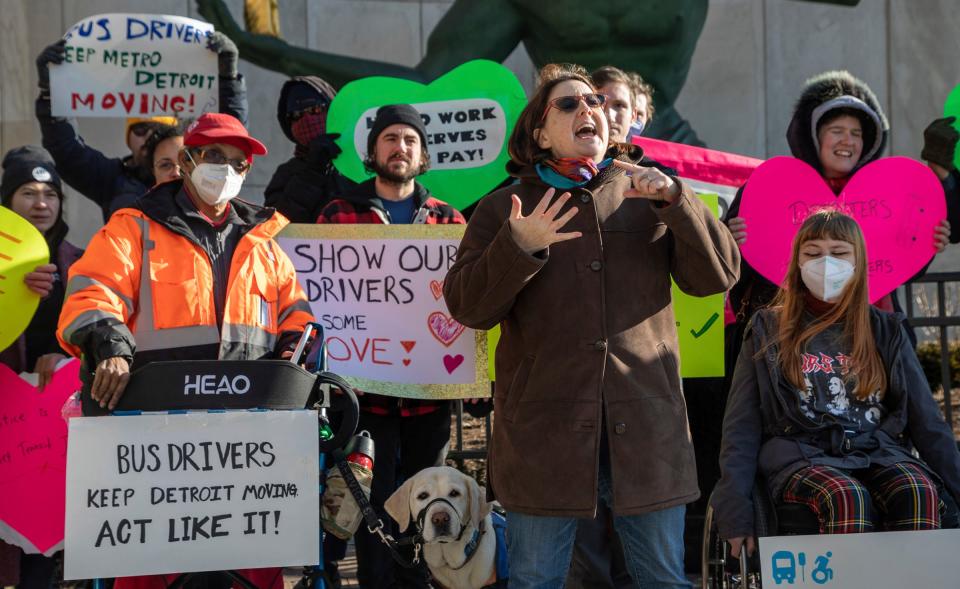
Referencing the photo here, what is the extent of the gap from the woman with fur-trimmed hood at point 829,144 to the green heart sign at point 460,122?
1272mm

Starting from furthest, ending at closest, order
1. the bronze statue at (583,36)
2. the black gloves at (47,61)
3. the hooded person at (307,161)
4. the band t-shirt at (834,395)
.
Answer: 1. the bronze statue at (583,36)
2. the black gloves at (47,61)
3. the hooded person at (307,161)
4. the band t-shirt at (834,395)

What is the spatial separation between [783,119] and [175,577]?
332 inches

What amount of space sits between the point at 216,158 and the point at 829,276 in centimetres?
203

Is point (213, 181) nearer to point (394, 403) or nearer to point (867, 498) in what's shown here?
point (394, 403)

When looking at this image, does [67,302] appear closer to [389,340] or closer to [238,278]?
[238,278]

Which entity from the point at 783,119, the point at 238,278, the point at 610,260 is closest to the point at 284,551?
the point at 238,278

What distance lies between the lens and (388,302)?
532 centimetres

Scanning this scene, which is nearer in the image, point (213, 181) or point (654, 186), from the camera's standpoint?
point (654, 186)

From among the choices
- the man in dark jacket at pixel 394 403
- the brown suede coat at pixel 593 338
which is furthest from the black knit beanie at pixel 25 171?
the brown suede coat at pixel 593 338

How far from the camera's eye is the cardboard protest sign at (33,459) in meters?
5.08

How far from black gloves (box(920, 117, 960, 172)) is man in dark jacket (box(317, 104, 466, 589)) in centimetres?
189

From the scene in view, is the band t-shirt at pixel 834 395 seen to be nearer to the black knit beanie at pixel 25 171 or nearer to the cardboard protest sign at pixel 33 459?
the cardboard protest sign at pixel 33 459

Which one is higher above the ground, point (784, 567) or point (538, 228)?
point (538, 228)

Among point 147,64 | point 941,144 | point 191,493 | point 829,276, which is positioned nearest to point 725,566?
point 829,276
